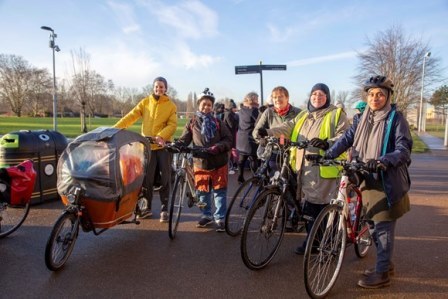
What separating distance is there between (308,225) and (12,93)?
262ft

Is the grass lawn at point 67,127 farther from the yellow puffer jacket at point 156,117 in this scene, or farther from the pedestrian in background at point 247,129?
the yellow puffer jacket at point 156,117

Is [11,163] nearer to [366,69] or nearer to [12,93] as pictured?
[366,69]

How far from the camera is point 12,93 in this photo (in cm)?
7150

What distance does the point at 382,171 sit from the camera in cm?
326

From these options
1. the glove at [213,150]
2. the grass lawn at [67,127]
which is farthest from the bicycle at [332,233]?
the grass lawn at [67,127]

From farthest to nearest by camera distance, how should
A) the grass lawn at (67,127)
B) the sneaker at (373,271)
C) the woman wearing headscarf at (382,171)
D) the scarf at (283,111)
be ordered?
the grass lawn at (67,127), the scarf at (283,111), the sneaker at (373,271), the woman wearing headscarf at (382,171)

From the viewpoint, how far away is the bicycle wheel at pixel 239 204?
4777 millimetres

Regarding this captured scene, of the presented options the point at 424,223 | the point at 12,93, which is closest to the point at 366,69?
the point at 424,223

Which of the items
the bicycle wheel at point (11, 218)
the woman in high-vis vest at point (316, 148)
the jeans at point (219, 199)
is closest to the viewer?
the woman in high-vis vest at point (316, 148)

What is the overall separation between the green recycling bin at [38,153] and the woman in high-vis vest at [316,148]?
434 centimetres

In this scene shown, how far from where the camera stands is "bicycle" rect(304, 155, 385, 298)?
10.5 feet

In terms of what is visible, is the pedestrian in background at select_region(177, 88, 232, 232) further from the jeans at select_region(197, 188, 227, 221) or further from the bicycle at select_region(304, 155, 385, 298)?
the bicycle at select_region(304, 155, 385, 298)

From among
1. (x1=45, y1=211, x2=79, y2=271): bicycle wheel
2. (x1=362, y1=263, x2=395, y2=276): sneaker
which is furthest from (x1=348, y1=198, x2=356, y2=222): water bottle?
(x1=45, y1=211, x2=79, y2=271): bicycle wheel

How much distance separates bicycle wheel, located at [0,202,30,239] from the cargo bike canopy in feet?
3.77
